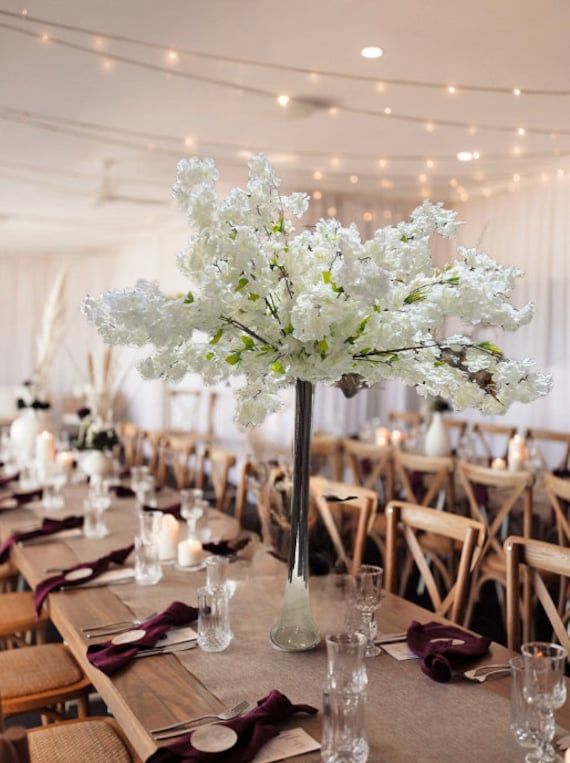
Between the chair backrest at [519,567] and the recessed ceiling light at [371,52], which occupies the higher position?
the recessed ceiling light at [371,52]

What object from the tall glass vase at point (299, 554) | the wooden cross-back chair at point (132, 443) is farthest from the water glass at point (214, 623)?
the wooden cross-back chair at point (132, 443)

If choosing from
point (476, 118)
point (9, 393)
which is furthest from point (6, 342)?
point (476, 118)

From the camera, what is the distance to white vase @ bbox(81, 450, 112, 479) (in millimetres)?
4086

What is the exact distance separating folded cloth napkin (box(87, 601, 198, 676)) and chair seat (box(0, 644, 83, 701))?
539 millimetres

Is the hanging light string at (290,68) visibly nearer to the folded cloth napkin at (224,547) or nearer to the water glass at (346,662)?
the folded cloth napkin at (224,547)

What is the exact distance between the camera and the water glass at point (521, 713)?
1415 millimetres

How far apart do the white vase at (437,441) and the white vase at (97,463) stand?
6.24 feet

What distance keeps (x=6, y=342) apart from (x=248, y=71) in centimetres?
833

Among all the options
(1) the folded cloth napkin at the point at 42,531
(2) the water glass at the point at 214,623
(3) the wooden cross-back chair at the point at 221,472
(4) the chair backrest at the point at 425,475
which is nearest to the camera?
(2) the water glass at the point at 214,623

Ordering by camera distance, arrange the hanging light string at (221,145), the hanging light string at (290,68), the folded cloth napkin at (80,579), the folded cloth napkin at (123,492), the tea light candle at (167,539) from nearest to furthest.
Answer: the folded cloth napkin at (80,579) → the tea light candle at (167,539) → the hanging light string at (290,68) → the folded cloth napkin at (123,492) → the hanging light string at (221,145)

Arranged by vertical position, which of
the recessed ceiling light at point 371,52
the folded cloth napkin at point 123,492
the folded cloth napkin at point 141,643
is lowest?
the folded cloth napkin at point 141,643

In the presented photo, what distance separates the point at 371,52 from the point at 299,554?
2719 mm

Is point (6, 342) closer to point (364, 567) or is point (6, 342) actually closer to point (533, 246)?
point (533, 246)

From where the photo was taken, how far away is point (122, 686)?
171cm
